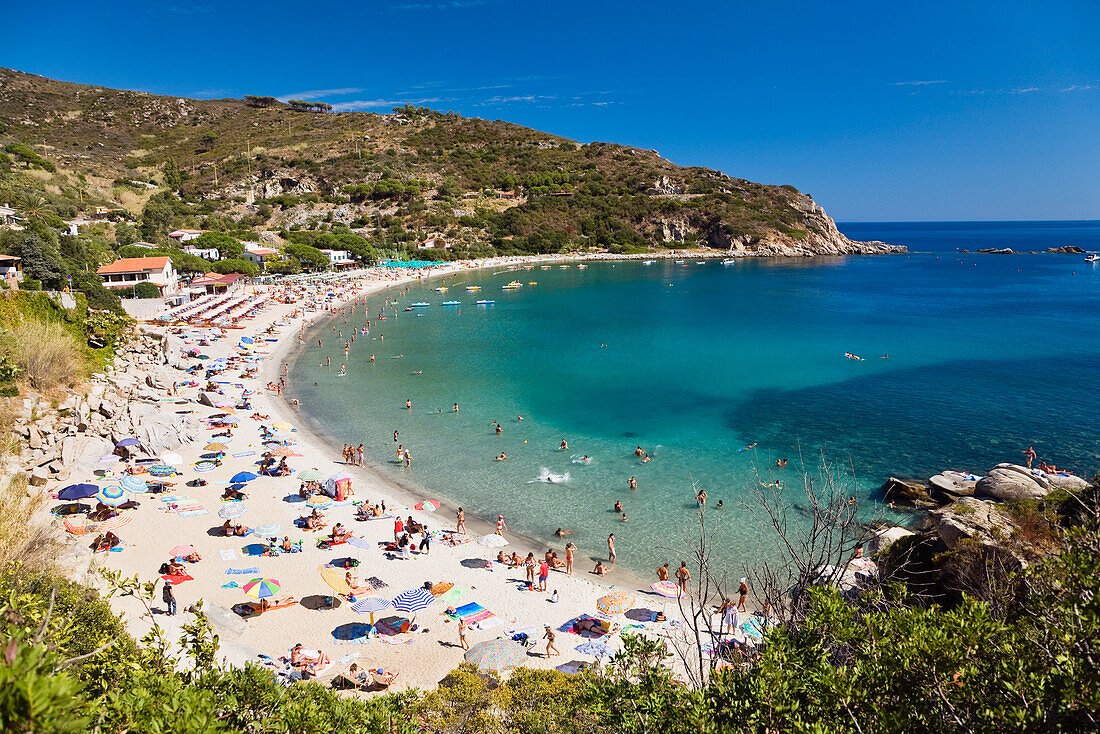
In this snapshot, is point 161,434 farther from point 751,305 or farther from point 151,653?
point 751,305

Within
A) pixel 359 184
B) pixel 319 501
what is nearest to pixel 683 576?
pixel 319 501

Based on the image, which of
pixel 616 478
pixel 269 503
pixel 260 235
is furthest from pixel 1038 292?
pixel 260 235

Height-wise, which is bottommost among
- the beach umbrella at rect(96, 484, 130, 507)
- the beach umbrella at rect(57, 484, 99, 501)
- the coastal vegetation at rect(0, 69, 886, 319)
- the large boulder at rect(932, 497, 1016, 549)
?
the beach umbrella at rect(96, 484, 130, 507)

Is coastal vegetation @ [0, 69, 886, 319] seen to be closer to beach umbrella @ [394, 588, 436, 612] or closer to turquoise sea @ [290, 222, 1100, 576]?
turquoise sea @ [290, 222, 1100, 576]

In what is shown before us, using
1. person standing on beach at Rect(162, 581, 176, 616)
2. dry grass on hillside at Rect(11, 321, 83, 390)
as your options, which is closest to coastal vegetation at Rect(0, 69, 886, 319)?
dry grass on hillside at Rect(11, 321, 83, 390)

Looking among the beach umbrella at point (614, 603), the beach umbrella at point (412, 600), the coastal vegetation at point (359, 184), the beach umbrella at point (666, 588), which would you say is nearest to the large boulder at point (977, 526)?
the beach umbrella at point (666, 588)

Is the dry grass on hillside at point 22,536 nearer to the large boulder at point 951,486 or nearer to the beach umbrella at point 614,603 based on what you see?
the beach umbrella at point 614,603
